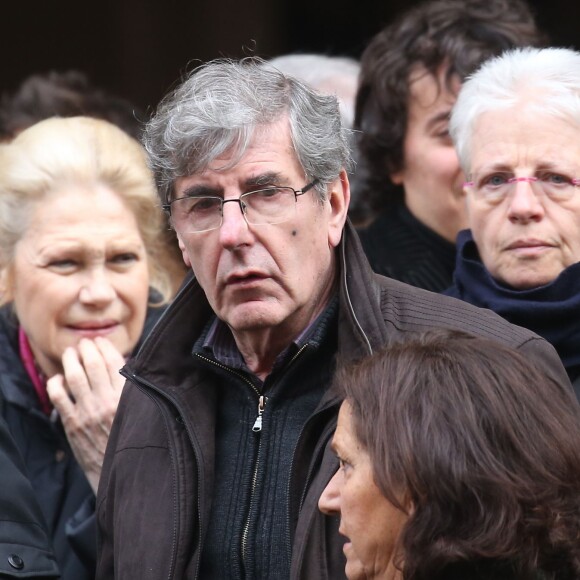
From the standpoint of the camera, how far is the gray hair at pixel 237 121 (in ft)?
8.77

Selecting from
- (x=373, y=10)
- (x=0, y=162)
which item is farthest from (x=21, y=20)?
(x=0, y=162)

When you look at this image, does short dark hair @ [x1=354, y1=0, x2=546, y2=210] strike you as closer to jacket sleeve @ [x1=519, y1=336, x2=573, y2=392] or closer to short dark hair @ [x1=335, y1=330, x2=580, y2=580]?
jacket sleeve @ [x1=519, y1=336, x2=573, y2=392]

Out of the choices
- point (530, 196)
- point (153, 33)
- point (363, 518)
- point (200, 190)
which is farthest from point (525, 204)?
point (153, 33)

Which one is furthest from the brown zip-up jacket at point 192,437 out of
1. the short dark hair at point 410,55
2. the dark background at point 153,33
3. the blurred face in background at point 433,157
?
the dark background at point 153,33

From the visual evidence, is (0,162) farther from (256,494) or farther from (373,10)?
(373,10)

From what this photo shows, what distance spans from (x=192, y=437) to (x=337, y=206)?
59cm

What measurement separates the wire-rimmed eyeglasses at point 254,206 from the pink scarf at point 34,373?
101cm

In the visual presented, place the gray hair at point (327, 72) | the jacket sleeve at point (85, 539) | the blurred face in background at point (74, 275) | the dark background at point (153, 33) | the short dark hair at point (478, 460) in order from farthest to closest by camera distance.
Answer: the dark background at point (153, 33) < the gray hair at point (327, 72) < the blurred face in background at point (74, 275) < the jacket sleeve at point (85, 539) < the short dark hair at point (478, 460)

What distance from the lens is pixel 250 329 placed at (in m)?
2.72

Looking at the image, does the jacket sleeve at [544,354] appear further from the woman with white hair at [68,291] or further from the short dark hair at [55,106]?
the short dark hair at [55,106]

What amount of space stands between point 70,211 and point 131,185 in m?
0.20

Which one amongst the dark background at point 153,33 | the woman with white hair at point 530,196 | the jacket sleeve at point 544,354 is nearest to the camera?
the jacket sleeve at point 544,354

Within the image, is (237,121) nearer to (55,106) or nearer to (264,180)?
(264,180)

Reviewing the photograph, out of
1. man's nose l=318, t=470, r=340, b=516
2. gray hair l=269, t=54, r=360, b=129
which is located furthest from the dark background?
man's nose l=318, t=470, r=340, b=516
